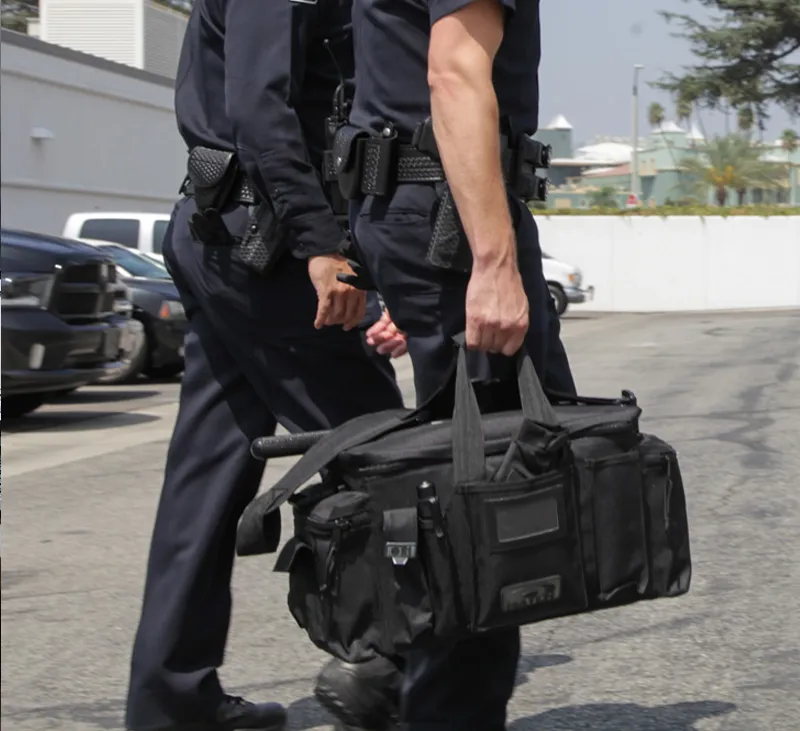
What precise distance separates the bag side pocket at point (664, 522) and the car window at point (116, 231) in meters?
16.0

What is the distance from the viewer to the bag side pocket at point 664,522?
9.79 ft

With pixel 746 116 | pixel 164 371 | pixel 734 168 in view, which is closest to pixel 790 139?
pixel 734 168

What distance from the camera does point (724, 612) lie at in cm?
488

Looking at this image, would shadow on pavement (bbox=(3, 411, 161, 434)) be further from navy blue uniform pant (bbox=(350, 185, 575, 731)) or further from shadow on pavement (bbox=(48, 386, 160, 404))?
navy blue uniform pant (bbox=(350, 185, 575, 731))

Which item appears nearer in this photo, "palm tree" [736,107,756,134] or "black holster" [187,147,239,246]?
"black holster" [187,147,239,246]

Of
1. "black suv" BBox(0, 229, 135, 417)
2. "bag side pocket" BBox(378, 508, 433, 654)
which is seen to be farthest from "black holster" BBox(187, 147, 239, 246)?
"black suv" BBox(0, 229, 135, 417)

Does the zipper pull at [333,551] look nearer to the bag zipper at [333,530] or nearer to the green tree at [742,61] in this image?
the bag zipper at [333,530]

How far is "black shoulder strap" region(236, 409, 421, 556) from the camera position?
2.88 metres

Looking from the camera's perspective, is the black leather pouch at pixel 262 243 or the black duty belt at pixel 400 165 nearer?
the black duty belt at pixel 400 165

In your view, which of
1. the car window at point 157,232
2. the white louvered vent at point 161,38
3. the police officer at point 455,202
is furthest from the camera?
the white louvered vent at point 161,38

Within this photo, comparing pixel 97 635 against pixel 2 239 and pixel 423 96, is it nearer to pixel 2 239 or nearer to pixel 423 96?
pixel 423 96

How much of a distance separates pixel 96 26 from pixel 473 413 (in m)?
37.8

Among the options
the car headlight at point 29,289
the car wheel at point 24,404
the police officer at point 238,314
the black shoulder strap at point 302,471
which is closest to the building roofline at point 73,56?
the car wheel at point 24,404

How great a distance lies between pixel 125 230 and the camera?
61.7 feet
